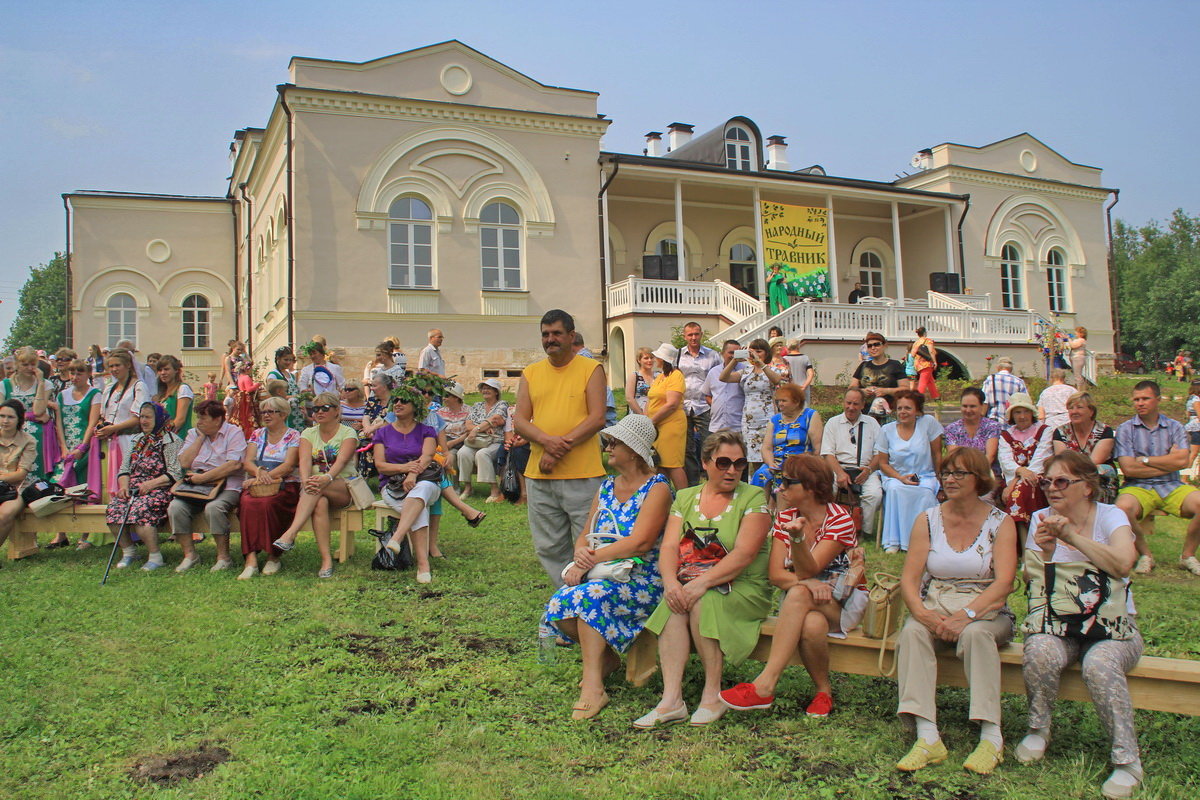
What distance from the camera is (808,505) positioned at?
4742 mm

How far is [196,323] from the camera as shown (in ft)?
88.3

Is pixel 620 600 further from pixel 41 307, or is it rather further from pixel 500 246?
pixel 41 307

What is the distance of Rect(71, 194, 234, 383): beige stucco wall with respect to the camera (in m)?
25.8

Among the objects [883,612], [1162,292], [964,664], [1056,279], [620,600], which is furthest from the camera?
[1162,292]

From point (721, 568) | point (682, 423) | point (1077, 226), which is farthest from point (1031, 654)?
point (1077, 226)

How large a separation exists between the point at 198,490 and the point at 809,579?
5265 mm

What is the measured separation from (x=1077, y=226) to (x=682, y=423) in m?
25.3

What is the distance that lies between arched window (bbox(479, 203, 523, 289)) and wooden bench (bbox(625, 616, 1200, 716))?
1648 centimetres

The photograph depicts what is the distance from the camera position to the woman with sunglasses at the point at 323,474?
7219 millimetres

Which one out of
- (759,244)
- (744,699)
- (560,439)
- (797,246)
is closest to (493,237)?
(759,244)

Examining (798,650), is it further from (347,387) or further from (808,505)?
(347,387)

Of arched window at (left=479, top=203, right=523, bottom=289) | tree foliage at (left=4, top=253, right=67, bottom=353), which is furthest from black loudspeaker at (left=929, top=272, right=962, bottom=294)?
tree foliage at (left=4, top=253, right=67, bottom=353)

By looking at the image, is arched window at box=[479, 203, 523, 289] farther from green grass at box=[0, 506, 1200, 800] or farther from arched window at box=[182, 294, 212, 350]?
green grass at box=[0, 506, 1200, 800]

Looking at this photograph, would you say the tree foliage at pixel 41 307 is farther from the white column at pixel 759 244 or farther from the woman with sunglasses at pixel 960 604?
the woman with sunglasses at pixel 960 604
